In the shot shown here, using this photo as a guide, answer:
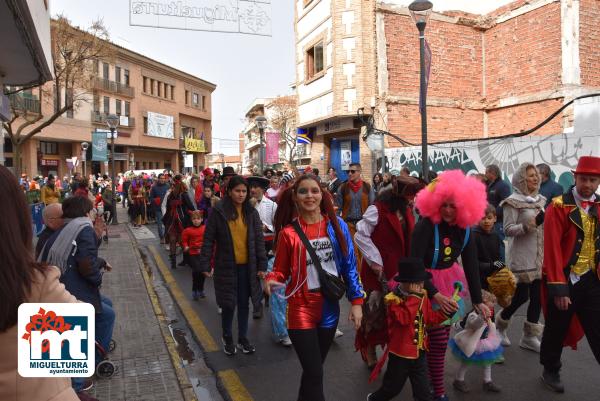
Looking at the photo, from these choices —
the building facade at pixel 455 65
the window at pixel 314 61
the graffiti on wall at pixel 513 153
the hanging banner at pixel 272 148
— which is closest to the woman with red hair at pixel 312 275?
the graffiti on wall at pixel 513 153

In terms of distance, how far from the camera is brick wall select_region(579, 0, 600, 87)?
1485 cm

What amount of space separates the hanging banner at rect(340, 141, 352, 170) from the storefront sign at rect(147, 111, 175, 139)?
35.0 metres

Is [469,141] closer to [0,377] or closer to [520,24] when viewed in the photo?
[520,24]

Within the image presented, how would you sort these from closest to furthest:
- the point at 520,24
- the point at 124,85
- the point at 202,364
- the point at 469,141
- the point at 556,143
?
1. the point at 202,364
2. the point at 556,143
3. the point at 469,141
4. the point at 520,24
5. the point at 124,85

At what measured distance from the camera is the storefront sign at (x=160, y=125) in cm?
4994

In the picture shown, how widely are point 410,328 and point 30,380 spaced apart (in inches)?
94.5

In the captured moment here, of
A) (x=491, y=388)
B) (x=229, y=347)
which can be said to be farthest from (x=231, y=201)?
(x=491, y=388)

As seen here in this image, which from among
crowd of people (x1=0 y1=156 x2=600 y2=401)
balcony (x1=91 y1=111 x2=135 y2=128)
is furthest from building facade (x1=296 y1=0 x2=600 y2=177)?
balcony (x1=91 y1=111 x2=135 y2=128)

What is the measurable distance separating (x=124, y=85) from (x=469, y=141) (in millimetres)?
41251

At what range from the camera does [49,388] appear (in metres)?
1.50

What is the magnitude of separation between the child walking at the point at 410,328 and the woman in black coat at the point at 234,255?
187cm

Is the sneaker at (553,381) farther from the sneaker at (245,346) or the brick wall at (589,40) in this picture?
the brick wall at (589,40)

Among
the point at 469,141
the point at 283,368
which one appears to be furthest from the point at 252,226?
the point at 469,141

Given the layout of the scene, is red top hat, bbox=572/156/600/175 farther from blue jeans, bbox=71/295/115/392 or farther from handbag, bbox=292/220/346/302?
blue jeans, bbox=71/295/115/392
